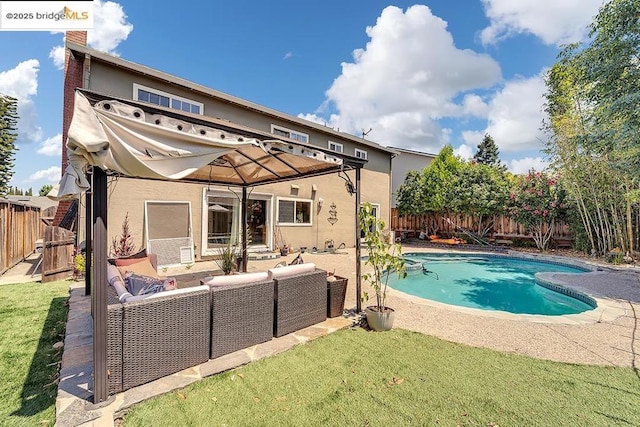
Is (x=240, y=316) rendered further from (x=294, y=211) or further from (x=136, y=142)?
(x=294, y=211)

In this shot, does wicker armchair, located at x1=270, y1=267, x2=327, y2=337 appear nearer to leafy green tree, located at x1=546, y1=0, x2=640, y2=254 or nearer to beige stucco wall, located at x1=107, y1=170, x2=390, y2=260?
beige stucco wall, located at x1=107, y1=170, x2=390, y2=260

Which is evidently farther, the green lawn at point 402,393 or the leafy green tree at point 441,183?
the leafy green tree at point 441,183

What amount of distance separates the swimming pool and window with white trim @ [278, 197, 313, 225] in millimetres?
5135

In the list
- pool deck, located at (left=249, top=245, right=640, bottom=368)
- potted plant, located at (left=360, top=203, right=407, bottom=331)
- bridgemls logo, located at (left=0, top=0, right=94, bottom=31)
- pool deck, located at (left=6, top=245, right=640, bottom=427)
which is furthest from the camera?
bridgemls logo, located at (left=0, top=0, right=94, bottom=31)

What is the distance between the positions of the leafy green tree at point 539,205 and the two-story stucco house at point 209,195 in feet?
25.7

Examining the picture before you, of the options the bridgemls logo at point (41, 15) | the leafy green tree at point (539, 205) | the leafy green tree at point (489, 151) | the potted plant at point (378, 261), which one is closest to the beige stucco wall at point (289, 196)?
the bridgemls logo at point (41, 15)

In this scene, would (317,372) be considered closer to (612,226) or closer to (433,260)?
(433,260)

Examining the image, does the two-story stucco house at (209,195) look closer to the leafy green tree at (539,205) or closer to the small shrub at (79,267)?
the small shrub at (79,267)

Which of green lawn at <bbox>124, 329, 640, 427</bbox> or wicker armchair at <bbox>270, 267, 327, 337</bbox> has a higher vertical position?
wicker armchair at <bbox>270, 267, 327, 337</bbox>

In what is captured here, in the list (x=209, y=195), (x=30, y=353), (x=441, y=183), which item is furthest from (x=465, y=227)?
(x=30, y=353)

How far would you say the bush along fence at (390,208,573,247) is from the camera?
1417 centimetres

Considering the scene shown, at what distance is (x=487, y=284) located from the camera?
31.3 feet

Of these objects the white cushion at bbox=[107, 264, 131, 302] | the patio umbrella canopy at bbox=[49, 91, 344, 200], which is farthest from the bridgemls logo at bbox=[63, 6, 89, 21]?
the white cushion at bbox=[107, 264, 131, 302]

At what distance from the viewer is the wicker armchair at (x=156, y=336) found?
2781 millimetres
